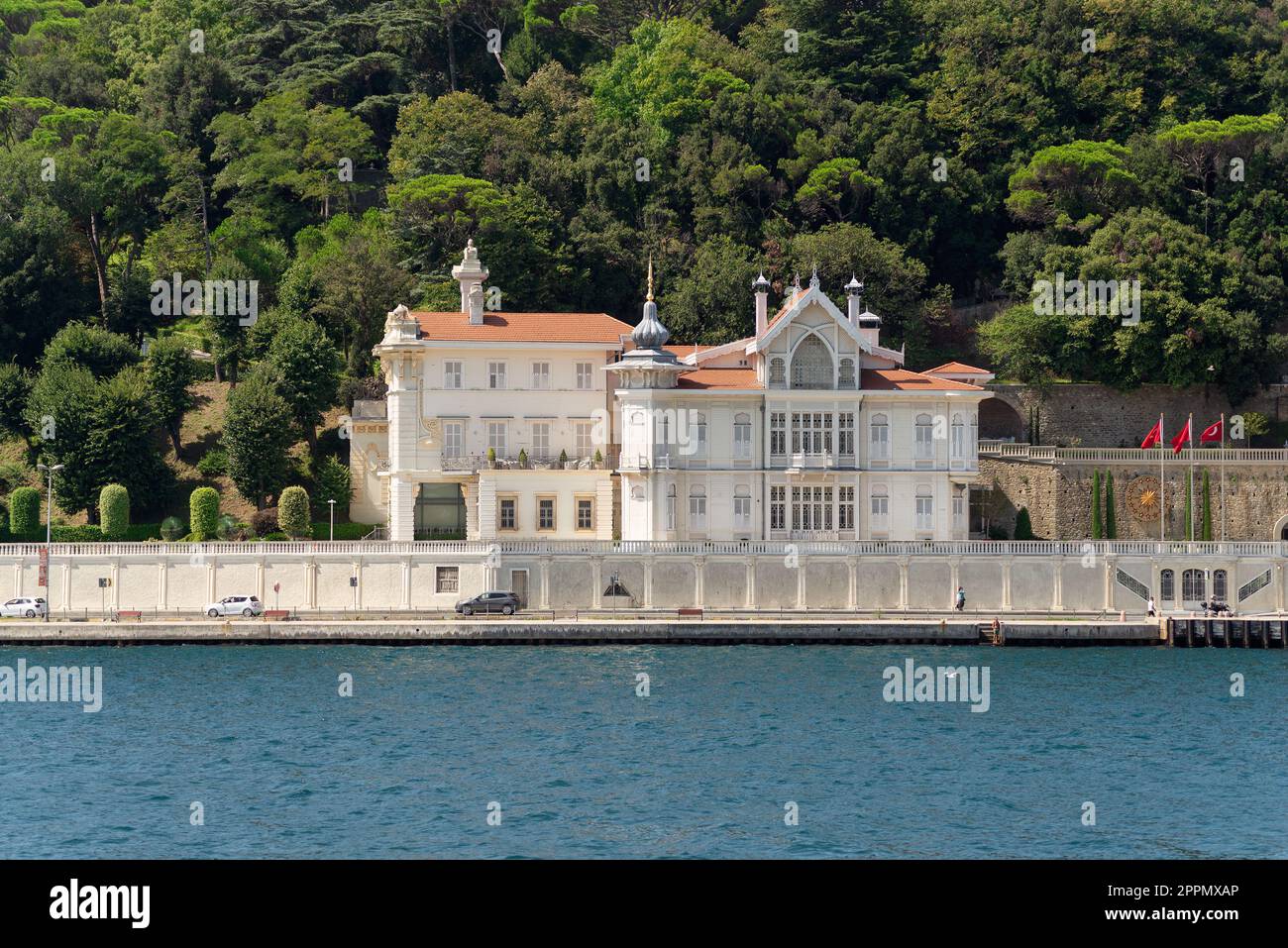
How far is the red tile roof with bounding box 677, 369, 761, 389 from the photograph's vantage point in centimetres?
7100

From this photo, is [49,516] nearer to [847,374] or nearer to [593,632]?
[593,632]

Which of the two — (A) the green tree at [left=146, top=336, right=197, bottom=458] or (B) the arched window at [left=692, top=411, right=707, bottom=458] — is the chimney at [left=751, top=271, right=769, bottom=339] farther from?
(A) the green tree at [left=146, top=336, right=197, bottom=458]

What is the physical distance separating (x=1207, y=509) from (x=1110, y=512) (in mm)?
3910

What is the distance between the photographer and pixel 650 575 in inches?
2657

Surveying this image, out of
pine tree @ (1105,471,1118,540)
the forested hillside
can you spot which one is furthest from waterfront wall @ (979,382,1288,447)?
pine tree @ (1105,471,1118,540)

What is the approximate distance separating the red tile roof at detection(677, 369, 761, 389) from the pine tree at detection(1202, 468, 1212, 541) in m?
19.2

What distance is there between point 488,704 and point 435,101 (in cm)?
5325

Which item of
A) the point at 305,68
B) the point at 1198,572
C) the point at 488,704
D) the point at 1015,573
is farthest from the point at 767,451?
the point at 305,68

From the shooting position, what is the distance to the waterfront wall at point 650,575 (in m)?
66.9

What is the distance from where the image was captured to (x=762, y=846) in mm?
38688

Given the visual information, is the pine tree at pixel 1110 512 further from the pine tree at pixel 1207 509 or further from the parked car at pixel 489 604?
the parked car at pixel 489 604

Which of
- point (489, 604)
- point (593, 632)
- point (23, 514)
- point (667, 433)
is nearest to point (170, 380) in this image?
point (23, 514)

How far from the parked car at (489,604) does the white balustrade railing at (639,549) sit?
1621mm

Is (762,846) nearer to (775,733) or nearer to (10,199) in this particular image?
(775,733)
